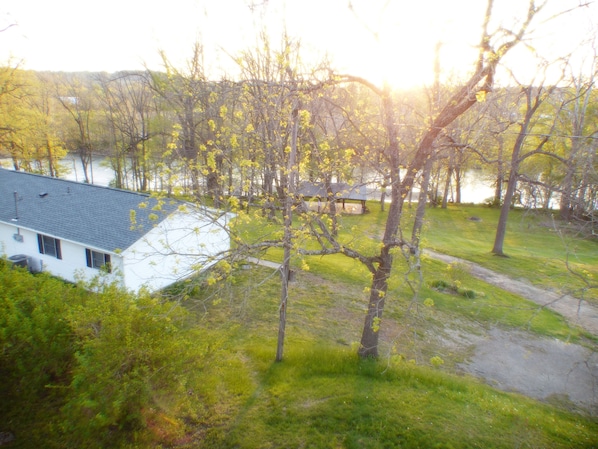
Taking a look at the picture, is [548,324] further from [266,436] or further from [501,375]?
[266,436]

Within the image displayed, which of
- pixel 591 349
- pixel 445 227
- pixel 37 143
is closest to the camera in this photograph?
pixel 591 349

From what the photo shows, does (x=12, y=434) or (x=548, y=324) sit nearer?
(x=12, y=434)

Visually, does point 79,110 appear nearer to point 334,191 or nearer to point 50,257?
point 50,257

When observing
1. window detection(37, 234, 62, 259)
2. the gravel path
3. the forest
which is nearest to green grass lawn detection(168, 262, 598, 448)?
the forest

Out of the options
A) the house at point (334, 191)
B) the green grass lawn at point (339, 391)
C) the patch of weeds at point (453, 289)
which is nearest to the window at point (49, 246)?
the green grass lawn at point (339, 391)

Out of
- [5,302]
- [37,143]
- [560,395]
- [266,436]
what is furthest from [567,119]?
[37,143]

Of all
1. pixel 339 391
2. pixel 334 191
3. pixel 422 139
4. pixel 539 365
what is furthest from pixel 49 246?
pixel 539 365

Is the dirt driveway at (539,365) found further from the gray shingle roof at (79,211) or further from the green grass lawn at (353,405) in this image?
the gray shingle roof at (79,211)
